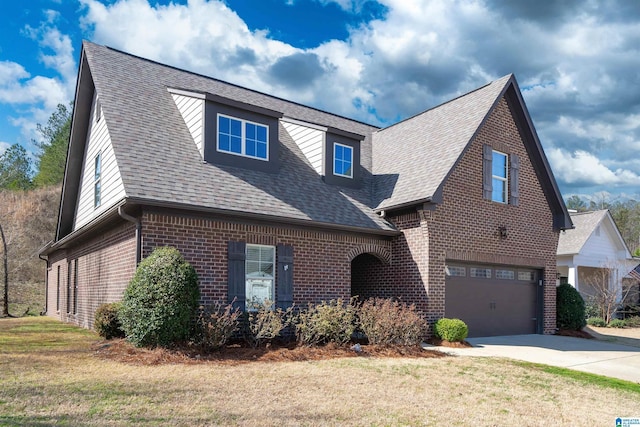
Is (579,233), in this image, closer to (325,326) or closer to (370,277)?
(370,277)

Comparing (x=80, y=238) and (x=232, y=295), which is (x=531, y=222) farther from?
(x=80, y=238)

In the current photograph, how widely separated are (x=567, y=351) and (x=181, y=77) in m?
14.3

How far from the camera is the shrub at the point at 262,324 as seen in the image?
10.9 meters

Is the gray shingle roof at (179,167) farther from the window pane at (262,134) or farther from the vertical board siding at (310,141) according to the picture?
the window pane at (262,134)

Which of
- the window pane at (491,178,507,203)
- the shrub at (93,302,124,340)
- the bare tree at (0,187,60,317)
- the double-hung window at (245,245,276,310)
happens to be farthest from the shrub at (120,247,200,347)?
the bare tree at (0,187,60,317)

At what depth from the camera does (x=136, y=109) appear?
44.1ft

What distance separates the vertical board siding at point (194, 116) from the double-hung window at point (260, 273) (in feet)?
9.67

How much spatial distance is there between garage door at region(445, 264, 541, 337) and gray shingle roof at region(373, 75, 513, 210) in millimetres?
2570

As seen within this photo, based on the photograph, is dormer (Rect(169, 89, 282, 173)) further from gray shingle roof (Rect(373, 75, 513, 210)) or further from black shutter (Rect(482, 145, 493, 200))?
black shutter (Rect(482, 145, 493, 200))

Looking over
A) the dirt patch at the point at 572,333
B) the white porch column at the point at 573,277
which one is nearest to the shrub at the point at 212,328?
the dirt patch at the point at 572,333

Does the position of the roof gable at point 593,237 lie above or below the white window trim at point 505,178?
below

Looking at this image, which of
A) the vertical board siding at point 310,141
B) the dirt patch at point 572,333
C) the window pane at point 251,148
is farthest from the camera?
the dirt patch at point 572,333

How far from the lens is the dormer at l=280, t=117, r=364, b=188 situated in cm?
1526

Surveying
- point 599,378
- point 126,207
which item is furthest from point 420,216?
point 126,207
